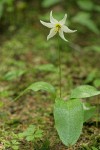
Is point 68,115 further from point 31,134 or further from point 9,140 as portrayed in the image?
point 9,140

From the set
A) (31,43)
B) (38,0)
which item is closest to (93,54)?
(31,43)

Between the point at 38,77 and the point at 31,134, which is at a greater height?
the point at 38,77

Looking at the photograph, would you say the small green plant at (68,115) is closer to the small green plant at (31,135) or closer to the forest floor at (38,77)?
the small green plant at (31,135)

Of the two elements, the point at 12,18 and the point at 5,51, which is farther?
the point at 12,18

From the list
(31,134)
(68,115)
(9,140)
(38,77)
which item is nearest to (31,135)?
(31,134)

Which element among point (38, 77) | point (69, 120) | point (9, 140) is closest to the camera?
point (69, 120)

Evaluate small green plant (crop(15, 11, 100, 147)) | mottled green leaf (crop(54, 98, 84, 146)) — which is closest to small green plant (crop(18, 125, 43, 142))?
small green plant (crop(15, 11, 100, 147))

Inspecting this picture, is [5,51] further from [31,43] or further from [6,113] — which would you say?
[6,113]

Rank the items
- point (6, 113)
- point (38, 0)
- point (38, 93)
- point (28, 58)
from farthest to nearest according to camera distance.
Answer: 1. point (38, 0)
2. point (28, 58)
3. point (38, 93)
4. point (6, 113)

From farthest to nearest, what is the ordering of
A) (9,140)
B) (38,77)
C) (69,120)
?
1. (38,77)
2. (9,140)
3. (69,120)
